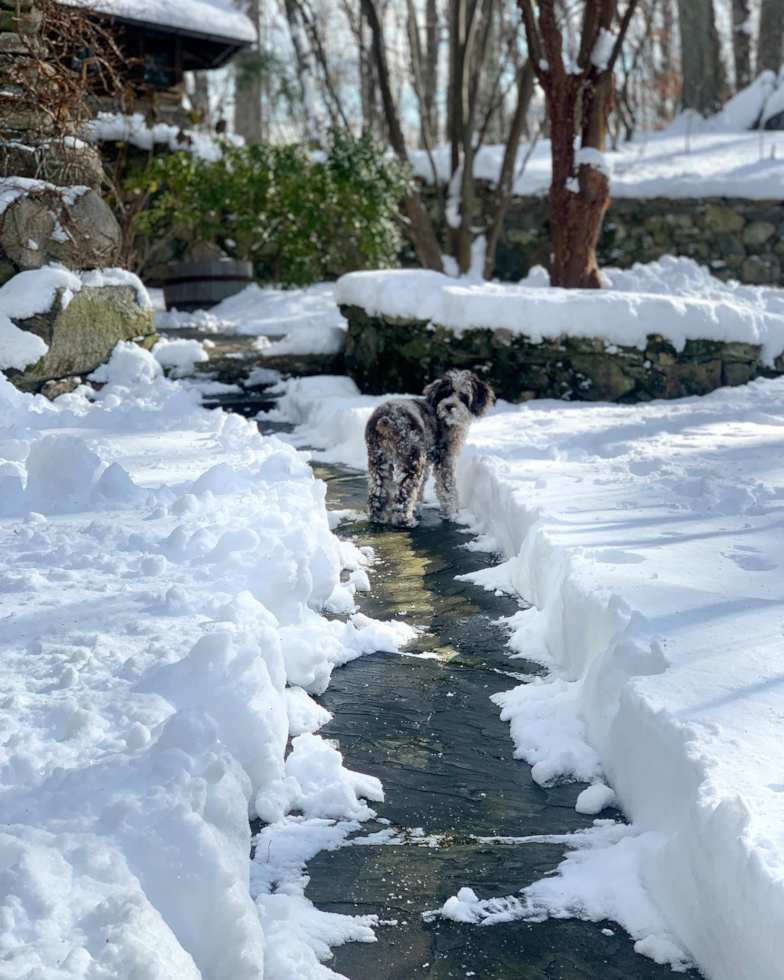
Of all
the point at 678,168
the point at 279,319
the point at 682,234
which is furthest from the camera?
the point at 678,168

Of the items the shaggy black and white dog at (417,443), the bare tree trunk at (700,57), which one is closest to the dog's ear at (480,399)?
the shaggy black and white dog at (417,443)

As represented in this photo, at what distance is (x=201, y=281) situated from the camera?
1421cm

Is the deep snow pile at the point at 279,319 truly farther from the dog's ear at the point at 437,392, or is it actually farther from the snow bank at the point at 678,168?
the dog's ear at the point at 437,392

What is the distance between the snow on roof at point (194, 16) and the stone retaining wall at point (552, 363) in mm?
8141

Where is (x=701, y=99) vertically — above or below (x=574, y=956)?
above

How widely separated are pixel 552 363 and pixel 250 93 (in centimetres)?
1561

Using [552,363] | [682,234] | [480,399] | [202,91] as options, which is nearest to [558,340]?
[552,363]

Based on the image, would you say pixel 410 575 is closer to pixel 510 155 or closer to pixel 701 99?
pixel 510 155

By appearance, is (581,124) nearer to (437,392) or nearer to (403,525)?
(437,392)

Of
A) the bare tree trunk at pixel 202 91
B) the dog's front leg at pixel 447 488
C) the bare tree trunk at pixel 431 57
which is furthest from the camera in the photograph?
the bare tree trunk at pixel 202 91

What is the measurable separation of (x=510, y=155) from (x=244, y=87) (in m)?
7.54

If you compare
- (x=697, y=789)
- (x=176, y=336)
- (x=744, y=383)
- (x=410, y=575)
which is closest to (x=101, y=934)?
(x=697, y=789)

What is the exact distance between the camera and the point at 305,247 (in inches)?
604

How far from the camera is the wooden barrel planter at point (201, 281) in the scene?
46.3ft
